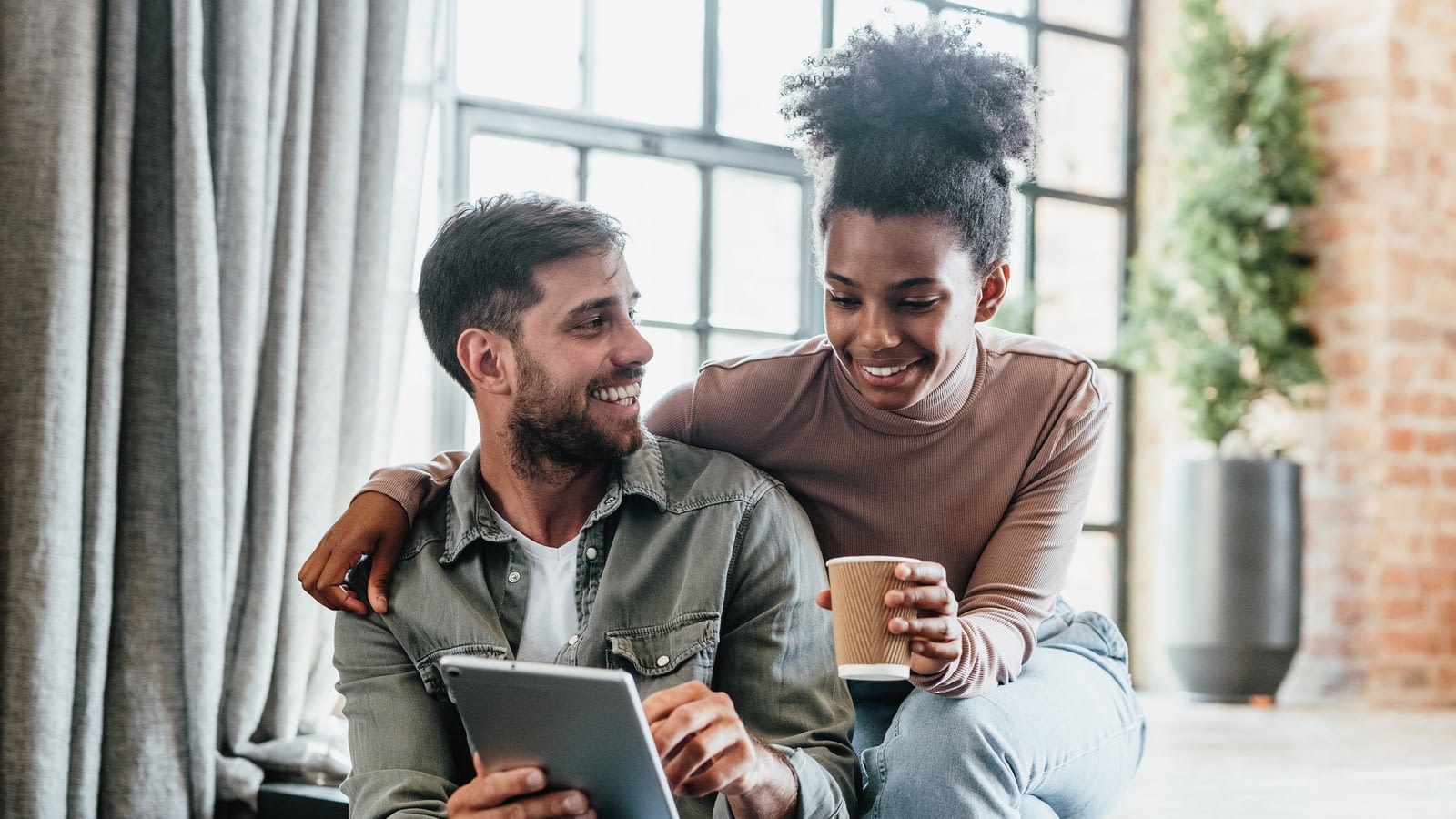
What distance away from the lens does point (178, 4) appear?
2486 mm

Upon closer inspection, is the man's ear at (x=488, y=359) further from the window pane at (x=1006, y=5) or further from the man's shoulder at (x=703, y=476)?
the window pane at (x=1006, y=5)

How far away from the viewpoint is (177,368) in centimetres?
255

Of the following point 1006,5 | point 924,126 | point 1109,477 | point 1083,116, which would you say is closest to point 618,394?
point 924,126

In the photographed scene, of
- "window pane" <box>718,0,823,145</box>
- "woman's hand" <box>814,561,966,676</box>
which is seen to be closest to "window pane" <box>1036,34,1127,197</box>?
"window pane" <box>718,0,823,145</box>

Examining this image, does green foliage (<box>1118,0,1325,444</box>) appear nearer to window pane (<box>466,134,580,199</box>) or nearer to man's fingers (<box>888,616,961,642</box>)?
window pane (<box>466,134,580,199</box>)

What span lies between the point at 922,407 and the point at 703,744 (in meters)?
0.71

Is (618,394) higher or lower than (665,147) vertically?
lower

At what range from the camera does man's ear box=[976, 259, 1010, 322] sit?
1863 millimetres

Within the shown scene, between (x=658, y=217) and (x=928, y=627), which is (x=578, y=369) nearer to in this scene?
(x=928, y=627)

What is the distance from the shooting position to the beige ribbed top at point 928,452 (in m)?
1.86

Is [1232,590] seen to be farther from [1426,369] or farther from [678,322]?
[678,322]

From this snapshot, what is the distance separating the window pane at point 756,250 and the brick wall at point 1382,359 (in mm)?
1997

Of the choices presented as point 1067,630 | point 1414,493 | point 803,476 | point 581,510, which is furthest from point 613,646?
point 1414,493

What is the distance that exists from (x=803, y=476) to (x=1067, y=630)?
454 millimetres
